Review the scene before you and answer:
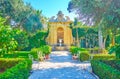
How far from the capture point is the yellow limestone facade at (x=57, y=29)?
46469mm

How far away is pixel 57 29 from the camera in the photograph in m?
47.5

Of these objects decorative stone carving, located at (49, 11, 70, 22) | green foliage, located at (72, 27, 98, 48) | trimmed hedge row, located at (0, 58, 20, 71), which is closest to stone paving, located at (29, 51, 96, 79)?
trimmed hedge row, located at (0, 58, 20, 71)

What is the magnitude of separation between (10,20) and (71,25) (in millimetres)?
11047

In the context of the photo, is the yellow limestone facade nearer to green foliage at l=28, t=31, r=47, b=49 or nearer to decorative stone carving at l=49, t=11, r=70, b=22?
decorative stone carving at l=49, t=11, r=70, b=22

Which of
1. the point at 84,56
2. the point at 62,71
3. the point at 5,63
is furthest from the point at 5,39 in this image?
the point at 84,56

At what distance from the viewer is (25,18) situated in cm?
4344

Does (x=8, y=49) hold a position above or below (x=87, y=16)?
below

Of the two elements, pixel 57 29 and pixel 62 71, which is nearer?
pixel 62 71

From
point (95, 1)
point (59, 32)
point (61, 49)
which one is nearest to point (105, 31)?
point (95, 1)

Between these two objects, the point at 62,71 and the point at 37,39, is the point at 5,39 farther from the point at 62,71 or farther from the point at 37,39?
the point at 37,39

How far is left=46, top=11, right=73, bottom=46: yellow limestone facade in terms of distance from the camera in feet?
152

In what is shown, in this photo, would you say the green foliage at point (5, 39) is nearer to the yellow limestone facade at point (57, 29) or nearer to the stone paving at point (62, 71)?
the stone paving at point (62, 71)

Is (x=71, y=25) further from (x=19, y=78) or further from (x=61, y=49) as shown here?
(x=19, y=78)

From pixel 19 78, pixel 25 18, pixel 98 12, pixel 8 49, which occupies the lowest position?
pixel 19 78
